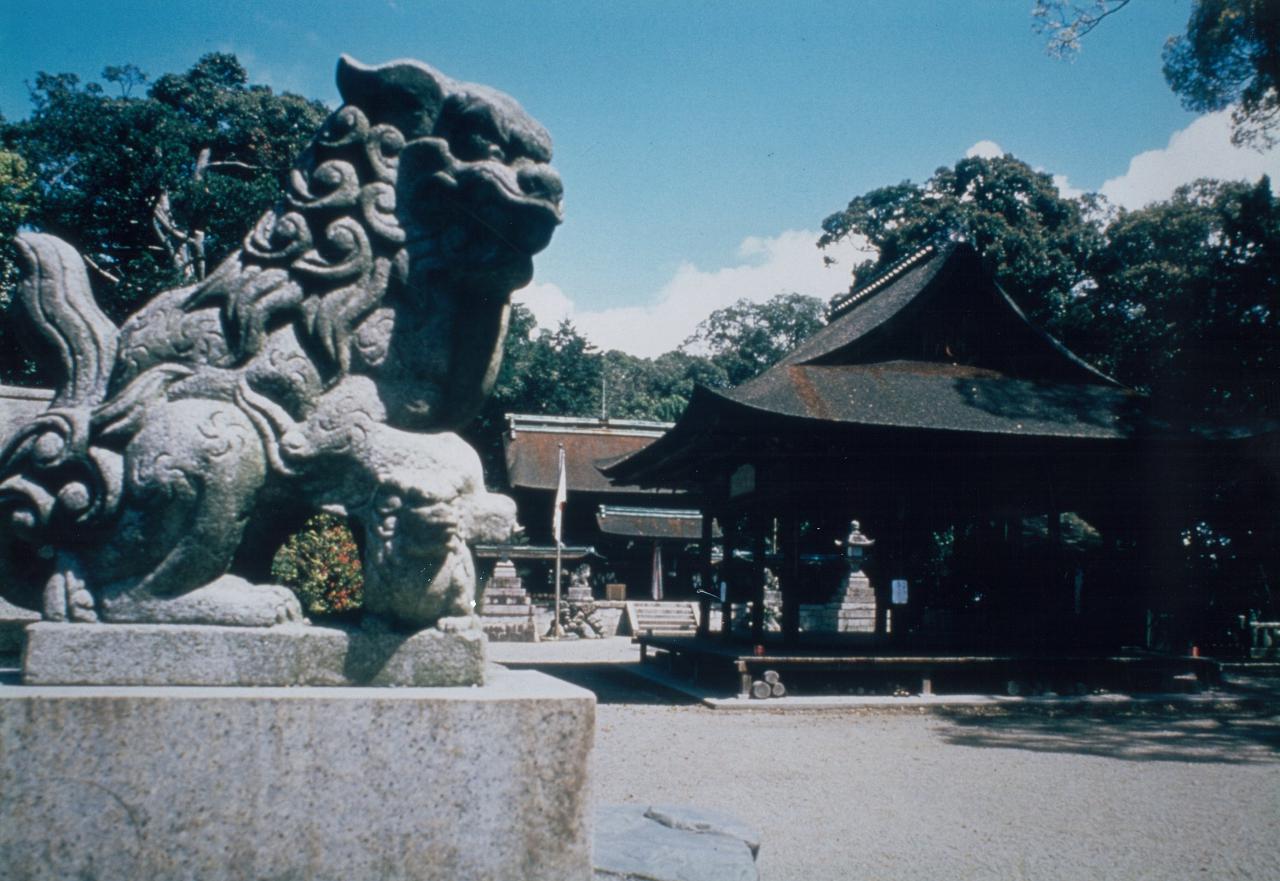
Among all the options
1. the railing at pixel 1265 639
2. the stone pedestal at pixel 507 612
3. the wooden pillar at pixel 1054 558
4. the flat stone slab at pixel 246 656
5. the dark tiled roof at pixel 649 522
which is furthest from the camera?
the dark tiled roof at pixel 649 522

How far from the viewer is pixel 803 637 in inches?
535

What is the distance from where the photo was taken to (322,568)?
11102 millimetres

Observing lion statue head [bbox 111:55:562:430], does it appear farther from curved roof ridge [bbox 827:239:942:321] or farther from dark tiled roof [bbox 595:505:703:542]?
dark tiled roof [bbox 595:505:703:542]

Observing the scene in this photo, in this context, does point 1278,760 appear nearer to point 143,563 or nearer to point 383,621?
point 383,621

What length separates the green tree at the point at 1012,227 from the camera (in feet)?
92.8

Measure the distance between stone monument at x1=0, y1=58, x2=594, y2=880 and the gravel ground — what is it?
2.89 m

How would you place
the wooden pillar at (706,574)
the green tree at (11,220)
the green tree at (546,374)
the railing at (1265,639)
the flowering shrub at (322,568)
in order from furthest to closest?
the green tree at (546,374) < the railing at (1265,639) < the green tree at (11,220) < the wooden pillar at (706,574) < the flowering shrub at (322,568)

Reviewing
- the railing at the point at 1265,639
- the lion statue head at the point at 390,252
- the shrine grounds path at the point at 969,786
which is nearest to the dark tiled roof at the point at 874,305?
the shrine grounds path at the point at 969,786

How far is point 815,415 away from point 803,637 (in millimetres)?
3865

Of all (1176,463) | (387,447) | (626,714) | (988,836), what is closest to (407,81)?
(387,447)

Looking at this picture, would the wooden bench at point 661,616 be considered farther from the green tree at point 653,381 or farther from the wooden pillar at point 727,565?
the green tree at point 653,381

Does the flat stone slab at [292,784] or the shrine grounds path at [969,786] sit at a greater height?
the flat stone slab at [292,784]

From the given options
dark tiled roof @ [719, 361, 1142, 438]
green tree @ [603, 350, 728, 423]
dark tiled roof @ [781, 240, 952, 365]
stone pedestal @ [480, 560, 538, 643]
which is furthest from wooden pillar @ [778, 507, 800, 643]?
green tree @ [603, 350, 728, 423]

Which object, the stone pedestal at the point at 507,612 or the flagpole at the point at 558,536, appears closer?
the flagpole at the point at 558,536
